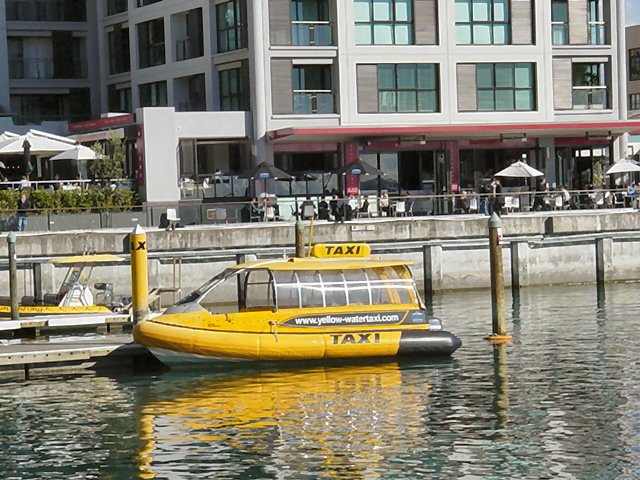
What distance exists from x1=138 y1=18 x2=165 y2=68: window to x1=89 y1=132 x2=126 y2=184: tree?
11522 millimetres

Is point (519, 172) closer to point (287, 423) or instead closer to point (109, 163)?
point (109, 163)

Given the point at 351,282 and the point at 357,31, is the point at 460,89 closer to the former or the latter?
the point at 357,31

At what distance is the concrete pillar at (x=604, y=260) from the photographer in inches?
2053

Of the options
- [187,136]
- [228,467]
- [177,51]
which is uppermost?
[177,51]

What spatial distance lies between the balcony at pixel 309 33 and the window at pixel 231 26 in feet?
8.12

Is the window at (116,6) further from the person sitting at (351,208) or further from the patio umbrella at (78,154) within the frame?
the person sitting at (351,208)

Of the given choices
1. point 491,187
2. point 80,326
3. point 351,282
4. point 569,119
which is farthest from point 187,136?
point 351,282

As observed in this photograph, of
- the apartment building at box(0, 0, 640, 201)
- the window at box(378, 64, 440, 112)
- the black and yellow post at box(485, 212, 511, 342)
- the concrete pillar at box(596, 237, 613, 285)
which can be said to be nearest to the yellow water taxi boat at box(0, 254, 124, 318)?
the black and yellow post at box(485, 212, 511, 342)

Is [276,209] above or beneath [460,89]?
beneath

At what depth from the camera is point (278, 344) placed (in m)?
32.6

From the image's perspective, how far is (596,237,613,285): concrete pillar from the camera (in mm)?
52156

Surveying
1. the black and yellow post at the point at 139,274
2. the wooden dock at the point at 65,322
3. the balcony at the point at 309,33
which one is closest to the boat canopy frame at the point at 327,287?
the black and yellow post at the point at 139,274

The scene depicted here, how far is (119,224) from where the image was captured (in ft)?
170

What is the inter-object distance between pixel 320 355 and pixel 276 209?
73.4 ft
